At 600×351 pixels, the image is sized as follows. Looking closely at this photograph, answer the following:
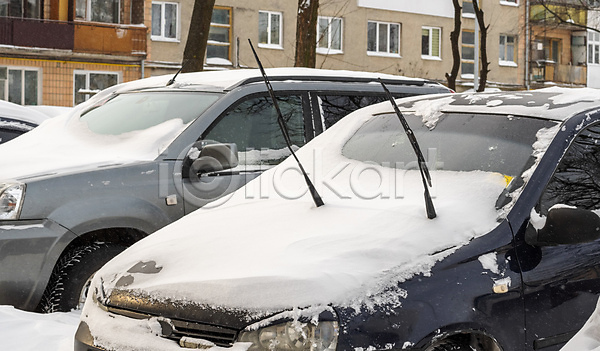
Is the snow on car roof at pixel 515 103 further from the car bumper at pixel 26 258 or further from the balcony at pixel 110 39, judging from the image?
the balcony at pixel 110 39

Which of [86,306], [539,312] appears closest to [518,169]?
[539,312]

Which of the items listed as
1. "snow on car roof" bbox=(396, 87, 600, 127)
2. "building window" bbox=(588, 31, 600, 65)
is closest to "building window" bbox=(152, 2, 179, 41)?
"building window" bbox=(588, 31, 600, 65)

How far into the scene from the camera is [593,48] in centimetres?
4697

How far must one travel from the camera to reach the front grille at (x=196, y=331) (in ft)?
9.89

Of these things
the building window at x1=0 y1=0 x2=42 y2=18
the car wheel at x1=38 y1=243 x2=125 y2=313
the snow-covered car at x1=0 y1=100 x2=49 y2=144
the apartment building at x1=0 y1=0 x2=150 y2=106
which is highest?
the building window at x1=0 y1=0 x2=42 y2=18

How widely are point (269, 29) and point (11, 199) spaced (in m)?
30.2

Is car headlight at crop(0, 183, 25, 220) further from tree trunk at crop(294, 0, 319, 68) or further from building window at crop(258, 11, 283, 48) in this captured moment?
building window at crop(258, 11, 283, 48)

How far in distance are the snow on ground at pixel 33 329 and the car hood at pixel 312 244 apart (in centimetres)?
102

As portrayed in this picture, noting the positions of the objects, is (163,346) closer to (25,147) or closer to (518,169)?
(518,169)

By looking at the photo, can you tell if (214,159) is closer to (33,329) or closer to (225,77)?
(225,77)

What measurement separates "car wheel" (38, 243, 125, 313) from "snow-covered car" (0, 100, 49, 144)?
3.76 meters

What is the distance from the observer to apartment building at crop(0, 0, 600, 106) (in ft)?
96.6

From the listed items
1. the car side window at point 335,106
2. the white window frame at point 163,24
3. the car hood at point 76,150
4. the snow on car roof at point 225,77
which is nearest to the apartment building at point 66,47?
the white window frame at point 163,24

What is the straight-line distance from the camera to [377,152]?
4.31m
